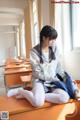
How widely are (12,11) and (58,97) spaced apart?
245 centimetres

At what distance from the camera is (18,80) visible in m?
2.91

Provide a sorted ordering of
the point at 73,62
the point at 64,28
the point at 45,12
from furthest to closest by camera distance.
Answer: the point at 45,12 → the point at 64,28 → the point at 73,62

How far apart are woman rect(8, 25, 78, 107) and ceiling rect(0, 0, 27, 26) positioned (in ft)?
5.89

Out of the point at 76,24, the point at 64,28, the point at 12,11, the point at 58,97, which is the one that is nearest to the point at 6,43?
the point at 12,11

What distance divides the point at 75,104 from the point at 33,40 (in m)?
1.89

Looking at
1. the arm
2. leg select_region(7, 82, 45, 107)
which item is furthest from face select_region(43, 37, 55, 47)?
leg select_region(7, 82, 45, 107)

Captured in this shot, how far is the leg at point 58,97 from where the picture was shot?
159 cm

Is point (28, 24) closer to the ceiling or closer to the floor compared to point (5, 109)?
closer to the ceiling

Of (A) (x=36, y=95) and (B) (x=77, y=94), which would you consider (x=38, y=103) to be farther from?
(B) (x=77, y=94)

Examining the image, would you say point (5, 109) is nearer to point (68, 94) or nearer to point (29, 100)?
point (29, 100)

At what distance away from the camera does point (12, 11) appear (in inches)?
145

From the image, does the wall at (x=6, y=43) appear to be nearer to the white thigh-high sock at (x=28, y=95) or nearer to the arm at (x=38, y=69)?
the arm at (x=38, y=69)

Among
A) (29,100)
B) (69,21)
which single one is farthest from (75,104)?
(69,21)

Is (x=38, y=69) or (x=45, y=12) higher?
(x=45, y=12)
